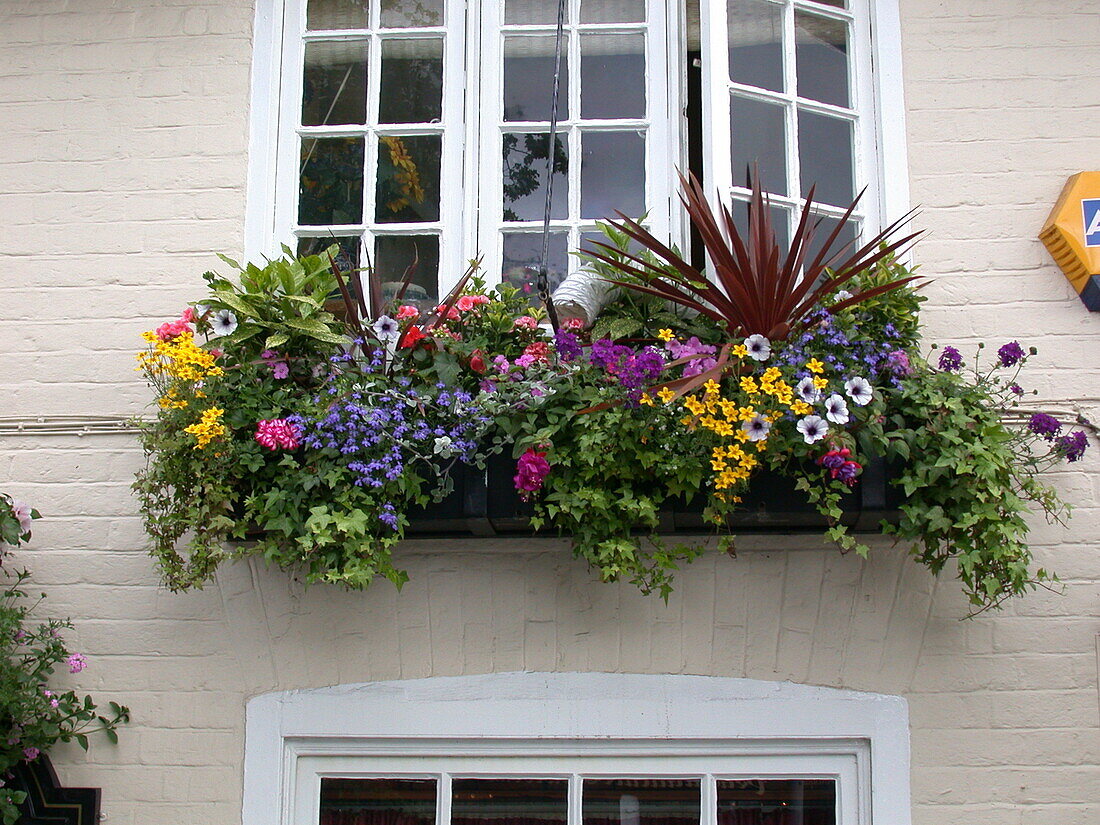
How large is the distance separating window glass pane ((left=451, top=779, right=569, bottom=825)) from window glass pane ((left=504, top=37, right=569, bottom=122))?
2.25 metres

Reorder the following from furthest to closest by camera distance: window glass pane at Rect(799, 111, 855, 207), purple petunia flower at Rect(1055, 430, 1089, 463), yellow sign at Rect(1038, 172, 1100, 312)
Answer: window glass pane at Rect(799, 111, 855, 207)
yellow sign at Rect(1038, 172, 1100, 312)
purple petunia flower at Rect(1055, 430, 1089, 463)

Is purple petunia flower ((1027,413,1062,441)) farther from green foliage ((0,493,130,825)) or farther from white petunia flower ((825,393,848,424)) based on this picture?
green foliage ((0,493,130,825))

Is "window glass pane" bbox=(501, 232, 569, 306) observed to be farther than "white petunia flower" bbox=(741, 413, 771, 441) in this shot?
Yes

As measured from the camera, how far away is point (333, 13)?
4309mm

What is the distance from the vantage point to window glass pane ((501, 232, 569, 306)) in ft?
13.0

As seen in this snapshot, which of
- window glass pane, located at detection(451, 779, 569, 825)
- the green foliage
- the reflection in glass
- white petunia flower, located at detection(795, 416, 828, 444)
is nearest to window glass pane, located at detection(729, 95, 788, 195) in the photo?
white petunia flower, located at detection(795, 416, 828, 444)

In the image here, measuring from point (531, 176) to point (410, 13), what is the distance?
0.79 metres

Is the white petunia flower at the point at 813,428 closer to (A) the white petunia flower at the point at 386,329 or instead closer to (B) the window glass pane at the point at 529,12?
(A) the white petunia flower at the point at 386,329

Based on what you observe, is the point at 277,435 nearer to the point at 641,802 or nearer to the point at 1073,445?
the point at 641,802

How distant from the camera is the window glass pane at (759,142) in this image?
3902 millimetres

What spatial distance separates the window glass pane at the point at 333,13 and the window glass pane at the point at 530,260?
3.40 ft

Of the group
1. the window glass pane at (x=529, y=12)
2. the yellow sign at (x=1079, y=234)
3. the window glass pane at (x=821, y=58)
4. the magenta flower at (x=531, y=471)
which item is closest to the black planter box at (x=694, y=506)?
the magenta flower at (x=531, y=471)

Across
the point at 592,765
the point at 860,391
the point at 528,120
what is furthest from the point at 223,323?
the point at 860,391

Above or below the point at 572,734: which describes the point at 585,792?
below
